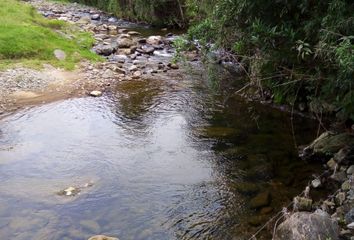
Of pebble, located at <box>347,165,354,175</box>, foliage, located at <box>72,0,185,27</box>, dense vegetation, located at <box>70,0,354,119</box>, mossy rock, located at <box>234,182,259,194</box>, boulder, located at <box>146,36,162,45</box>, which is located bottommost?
mossy rock, located at <box>234,182,259,194</box>

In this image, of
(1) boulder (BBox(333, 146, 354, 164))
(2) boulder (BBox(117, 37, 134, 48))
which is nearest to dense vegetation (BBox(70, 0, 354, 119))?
(1) boulder (BBox(333, 146, 354, 164))

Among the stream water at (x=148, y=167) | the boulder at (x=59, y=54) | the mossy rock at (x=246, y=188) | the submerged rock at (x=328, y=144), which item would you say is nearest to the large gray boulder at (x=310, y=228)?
the stream water at (x=148, y=167)

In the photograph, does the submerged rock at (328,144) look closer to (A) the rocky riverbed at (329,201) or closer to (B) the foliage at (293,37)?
(A) the rocky riverbed at (329,201)

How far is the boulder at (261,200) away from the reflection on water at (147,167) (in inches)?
5.6

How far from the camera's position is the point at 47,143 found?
1161 cm

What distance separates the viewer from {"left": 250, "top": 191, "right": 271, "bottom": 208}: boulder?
8422mm

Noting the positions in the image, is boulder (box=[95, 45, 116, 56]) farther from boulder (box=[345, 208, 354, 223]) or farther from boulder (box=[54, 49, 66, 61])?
boulder (box=[345, 208, 354, 223])

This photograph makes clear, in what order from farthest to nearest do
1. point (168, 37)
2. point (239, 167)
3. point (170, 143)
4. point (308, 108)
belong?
point (168, 37) < point (308, 108) < point (170, 143) < point (239, 167)

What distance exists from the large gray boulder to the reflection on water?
3.41ft

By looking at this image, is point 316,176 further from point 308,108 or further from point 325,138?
point 308,108

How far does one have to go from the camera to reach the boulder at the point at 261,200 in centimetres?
842

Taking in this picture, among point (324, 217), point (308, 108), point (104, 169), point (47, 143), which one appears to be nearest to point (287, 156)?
point (308, 108)

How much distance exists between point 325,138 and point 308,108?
2.53 metres

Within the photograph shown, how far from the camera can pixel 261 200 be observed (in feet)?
28.1
